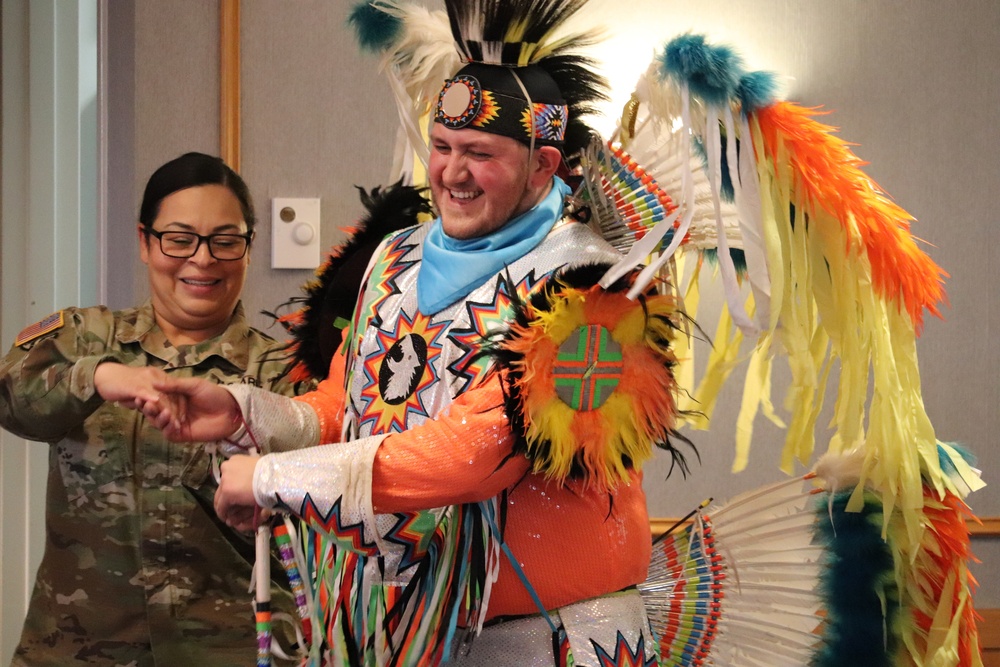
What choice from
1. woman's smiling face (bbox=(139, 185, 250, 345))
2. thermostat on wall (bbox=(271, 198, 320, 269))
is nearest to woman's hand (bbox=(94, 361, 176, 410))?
woman's smiling face (bbox=(139, 185, 250, 345))

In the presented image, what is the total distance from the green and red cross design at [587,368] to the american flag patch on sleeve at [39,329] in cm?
84

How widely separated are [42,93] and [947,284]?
1989 mm

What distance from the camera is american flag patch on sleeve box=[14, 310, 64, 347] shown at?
63.7 inches

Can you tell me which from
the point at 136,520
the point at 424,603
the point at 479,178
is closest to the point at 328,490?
the point at 424,603

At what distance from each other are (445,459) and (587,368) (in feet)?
0.68

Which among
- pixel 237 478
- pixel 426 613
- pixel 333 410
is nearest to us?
pixel 237 478

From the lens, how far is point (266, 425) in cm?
147

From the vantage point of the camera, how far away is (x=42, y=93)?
7.41ft

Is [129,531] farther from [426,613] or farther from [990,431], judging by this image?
[990,431]

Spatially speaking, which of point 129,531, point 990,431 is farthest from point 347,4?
point 990,431

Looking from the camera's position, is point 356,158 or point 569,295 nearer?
→ point 569,295

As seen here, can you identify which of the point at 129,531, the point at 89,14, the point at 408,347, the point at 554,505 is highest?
the point at 89,14

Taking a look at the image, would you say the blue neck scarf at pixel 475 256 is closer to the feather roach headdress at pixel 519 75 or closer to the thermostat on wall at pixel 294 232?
the feather roach headdress at pixel 519 75

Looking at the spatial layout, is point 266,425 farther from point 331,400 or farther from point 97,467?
point 97,467
